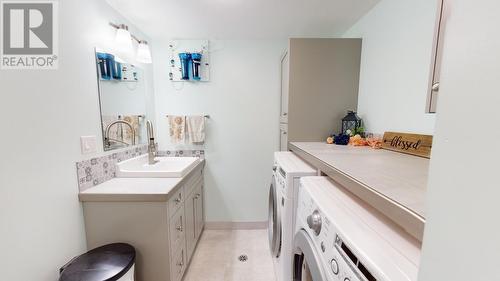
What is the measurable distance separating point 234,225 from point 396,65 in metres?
2.38

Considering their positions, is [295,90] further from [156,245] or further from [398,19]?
[156,245]

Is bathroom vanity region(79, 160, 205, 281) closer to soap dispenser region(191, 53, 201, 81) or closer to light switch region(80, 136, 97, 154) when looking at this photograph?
light switch region(80, 136, 97, 154)

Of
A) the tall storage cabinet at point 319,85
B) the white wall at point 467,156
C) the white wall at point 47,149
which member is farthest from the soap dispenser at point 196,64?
the white wall at point 467,156

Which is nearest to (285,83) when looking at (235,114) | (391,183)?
(235,114)

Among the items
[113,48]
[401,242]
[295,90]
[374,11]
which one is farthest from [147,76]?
[401,242]

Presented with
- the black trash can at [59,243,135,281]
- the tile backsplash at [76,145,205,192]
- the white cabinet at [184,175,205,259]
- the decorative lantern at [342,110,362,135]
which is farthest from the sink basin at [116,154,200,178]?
the decorative lantern at [342,110,362,135]

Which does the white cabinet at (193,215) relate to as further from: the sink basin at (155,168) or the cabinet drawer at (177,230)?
the sink basin at (155,168)

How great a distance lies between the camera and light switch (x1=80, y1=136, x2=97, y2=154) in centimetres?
134

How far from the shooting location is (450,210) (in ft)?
0.92

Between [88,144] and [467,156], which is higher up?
[467,156]

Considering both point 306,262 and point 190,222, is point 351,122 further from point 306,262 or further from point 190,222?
point 190,222

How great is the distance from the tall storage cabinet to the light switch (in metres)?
1.56

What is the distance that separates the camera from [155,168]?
2025mm

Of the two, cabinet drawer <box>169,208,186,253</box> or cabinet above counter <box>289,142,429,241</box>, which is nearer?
cabinet above counter <box>289,142,429,241</box>
